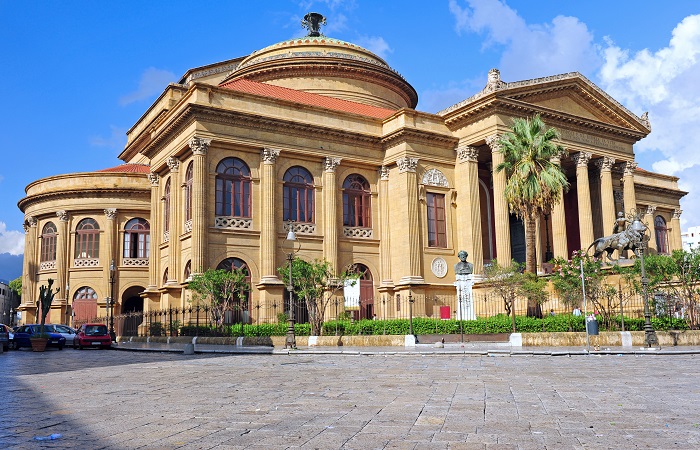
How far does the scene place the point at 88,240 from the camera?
1780 inches

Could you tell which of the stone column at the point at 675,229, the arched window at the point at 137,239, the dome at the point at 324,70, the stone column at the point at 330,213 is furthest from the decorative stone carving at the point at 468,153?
the stone column at the point at 675,229

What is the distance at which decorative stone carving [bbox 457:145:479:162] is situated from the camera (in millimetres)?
39000

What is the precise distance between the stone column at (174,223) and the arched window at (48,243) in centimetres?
1334

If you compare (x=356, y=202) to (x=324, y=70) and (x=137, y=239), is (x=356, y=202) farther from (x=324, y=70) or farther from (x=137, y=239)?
(x=137, y=239)

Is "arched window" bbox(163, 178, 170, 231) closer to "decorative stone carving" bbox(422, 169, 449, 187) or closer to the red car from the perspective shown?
the red car

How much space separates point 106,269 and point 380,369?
33.4m

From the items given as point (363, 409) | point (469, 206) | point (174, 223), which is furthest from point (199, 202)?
point (363, 409)

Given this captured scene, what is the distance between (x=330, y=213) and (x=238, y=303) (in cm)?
751

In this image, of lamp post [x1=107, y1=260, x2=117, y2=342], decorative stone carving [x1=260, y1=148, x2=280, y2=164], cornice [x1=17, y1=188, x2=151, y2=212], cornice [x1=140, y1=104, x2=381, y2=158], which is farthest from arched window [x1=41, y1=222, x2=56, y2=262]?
decorative stone carving [x1=260, y1=148, x2=280, y2=164]

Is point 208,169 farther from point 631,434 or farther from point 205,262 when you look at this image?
point 631,434

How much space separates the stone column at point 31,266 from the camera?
4656 centimetres

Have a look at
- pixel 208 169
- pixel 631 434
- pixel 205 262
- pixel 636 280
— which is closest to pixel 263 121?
pixel 208 169

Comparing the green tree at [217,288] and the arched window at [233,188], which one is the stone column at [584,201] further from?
the green tree at [217,288]

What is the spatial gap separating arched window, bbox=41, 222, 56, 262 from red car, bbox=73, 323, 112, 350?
14.0 meters
